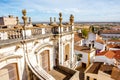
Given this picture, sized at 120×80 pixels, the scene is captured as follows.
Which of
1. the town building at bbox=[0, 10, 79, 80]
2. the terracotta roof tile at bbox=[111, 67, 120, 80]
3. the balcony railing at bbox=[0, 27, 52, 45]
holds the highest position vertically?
the balcony railing at bbox=[0, 27, 52, 45]

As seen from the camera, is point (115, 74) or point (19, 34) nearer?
point (19, 34)

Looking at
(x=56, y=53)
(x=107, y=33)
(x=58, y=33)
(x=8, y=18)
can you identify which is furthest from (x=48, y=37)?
(x=107, y=33)

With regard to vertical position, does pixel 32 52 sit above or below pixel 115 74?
above

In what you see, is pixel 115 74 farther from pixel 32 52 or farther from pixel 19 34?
pixel 19 34

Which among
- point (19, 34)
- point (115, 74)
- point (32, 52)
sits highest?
point (19, 34)

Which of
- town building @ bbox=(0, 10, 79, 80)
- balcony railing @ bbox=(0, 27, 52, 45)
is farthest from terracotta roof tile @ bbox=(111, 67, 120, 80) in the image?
balcony railing @ bbox=(0, 27, 52, 45)

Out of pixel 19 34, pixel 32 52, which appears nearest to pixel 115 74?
pixel 32 52

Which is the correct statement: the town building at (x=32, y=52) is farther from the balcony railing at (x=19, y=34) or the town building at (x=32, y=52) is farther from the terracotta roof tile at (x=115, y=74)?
the terracotta roof tile at (x=115, y=74)

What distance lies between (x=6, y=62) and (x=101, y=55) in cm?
2084

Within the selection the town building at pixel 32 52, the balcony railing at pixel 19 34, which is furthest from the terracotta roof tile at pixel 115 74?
the balcony railing at pixel 19 34

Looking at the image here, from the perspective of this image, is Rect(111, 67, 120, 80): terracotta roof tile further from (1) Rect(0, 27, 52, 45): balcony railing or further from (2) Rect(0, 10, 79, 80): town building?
(1) Rect(0, 27, 52, 45): balcony railing

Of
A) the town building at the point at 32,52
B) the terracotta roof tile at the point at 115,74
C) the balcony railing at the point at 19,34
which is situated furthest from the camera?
the terracotta roof tile at the point at 115,74

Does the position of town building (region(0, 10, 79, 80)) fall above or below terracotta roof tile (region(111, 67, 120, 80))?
above

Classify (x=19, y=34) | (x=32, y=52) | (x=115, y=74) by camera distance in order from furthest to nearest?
1. (x=115, y=74)
2. (x=32, y=52)
3. (x=19, y=34)
